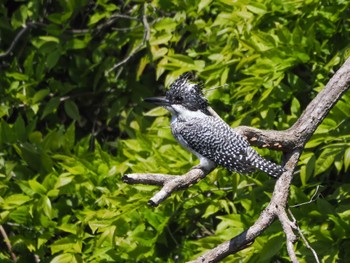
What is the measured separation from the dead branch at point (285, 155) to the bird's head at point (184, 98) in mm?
448

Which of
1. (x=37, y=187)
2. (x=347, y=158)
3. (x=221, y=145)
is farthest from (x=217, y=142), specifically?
(x=37, y=187)

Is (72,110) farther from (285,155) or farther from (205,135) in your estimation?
(285,155)

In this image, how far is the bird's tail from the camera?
2.77 metres

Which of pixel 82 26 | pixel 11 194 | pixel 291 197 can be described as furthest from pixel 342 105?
pixel 82 26

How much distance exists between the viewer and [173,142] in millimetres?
3709

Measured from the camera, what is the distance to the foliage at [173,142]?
339 cm

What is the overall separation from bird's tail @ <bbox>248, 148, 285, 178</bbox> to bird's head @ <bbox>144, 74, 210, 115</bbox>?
0.32 meters

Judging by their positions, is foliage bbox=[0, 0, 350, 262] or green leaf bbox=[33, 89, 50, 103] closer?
foliage bbox=[0, 0, 350, 262]

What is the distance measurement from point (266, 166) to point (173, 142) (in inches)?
34.0

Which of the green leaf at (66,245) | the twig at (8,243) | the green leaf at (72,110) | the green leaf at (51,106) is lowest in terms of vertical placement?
the twig at (8,243)

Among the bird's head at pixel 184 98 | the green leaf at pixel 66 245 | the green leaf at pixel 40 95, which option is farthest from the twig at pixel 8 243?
the bird's head at pixel 184 98

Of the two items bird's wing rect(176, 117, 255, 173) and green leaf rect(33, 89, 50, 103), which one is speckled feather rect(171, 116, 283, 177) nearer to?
bird's wing rect(176, 117, 255, 173)

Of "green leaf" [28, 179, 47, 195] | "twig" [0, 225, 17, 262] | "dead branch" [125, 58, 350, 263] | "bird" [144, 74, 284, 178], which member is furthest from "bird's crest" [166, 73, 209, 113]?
"twig" [0, 225, 17, 262]

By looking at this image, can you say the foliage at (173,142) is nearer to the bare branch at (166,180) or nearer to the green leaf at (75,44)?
the green leaf at (75,44)
